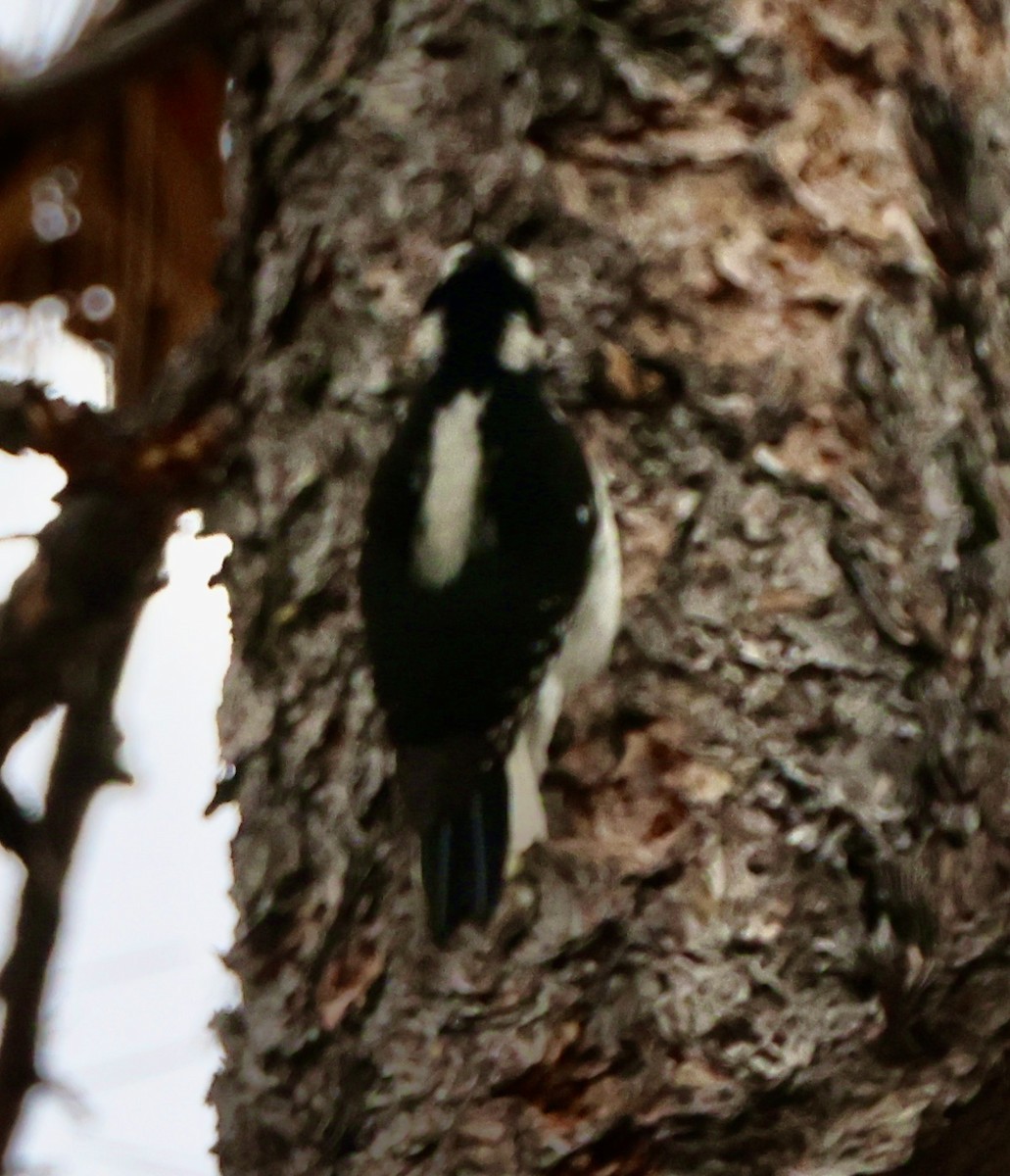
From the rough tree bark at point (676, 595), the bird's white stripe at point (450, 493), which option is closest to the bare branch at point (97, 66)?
the rough tree bark at point (676, 595)

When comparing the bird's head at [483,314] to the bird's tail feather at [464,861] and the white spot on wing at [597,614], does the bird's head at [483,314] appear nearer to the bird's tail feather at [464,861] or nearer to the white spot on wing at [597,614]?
the white spot on wing at [597,614]

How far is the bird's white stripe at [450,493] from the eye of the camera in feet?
3.97

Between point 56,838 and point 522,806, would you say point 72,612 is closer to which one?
point 56,838

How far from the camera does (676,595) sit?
1.18m

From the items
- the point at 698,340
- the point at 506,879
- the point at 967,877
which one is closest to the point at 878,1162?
the point at 967,877

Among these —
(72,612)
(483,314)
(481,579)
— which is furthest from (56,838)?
(483,314)

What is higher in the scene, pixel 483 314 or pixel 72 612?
pixel 483 314

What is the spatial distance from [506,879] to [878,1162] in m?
0.31

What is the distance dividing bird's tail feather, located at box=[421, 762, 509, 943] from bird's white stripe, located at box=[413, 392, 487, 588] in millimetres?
184

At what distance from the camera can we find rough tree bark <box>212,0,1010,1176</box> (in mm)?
1077

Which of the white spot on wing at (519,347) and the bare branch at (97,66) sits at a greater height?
the bare branch at (97,66)

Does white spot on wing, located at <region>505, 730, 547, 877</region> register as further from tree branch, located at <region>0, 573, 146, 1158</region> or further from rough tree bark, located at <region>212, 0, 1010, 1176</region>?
tree branch, located at <region>0, 573, 146, 1158</region>

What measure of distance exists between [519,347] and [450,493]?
0.13 meters

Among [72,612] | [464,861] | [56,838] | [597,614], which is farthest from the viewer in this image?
[56,838]
